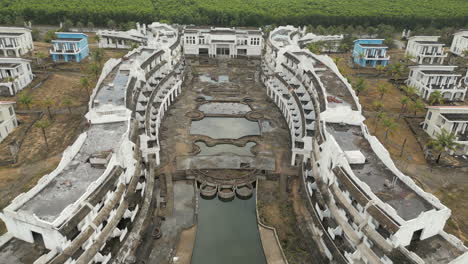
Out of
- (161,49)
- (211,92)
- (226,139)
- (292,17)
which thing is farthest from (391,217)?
(292,17)

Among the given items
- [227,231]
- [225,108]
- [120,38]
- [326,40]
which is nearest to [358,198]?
[227,231]

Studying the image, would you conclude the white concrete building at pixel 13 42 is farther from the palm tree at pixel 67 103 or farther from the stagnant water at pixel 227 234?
the stagnant water at pixel 227 234

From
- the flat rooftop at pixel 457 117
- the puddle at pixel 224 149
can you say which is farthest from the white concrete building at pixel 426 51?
the puddle at pixel 224 149

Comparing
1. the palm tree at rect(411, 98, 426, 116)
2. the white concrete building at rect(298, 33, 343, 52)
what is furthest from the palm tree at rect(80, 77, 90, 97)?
the white concrete building at rect(298, 33, 343, 52)

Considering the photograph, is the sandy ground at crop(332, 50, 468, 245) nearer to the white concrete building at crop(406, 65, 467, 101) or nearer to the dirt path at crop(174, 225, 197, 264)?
the white concrete building at crop(406, 65, 467, 101)

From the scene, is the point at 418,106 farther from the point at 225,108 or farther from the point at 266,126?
the point at 225,108

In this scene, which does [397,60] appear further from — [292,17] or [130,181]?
[130,181]
